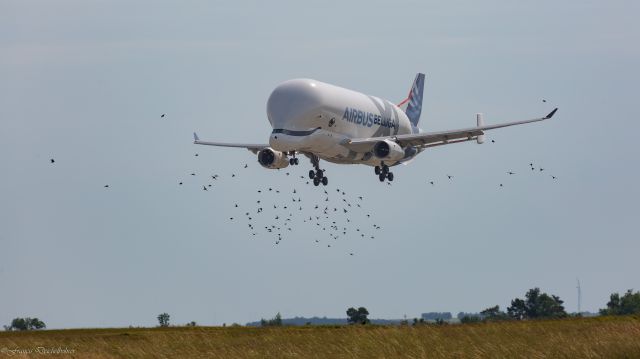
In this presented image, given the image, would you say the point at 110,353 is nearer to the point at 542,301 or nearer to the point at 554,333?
the point at 554,333

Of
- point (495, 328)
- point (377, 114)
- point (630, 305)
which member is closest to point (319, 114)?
point (377, 114)

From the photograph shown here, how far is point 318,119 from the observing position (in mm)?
Result: 76750

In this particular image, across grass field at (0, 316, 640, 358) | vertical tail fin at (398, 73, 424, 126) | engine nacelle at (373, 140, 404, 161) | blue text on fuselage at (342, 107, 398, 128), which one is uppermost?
vertical tail fin at (398, 73, 424, 126)

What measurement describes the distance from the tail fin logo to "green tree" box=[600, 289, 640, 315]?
34071mm

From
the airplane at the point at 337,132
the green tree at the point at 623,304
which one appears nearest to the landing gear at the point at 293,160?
the airplane at the point at 337,132

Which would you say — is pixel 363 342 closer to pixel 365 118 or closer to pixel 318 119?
pixel 318 119

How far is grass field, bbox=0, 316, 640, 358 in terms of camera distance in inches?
1676

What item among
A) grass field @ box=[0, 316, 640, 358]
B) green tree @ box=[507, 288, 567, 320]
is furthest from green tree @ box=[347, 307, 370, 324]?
grass field @ box=[0, 316, 640, 358]

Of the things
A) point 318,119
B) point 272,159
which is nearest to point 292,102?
point 318,119

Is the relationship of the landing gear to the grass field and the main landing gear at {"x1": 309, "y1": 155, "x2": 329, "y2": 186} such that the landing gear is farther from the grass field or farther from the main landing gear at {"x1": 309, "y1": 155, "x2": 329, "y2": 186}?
the grass field

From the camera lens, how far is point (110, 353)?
47.2 metres

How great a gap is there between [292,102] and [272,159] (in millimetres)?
7456

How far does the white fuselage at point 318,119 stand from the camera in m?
75.5

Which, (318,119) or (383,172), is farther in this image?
(383,172)
